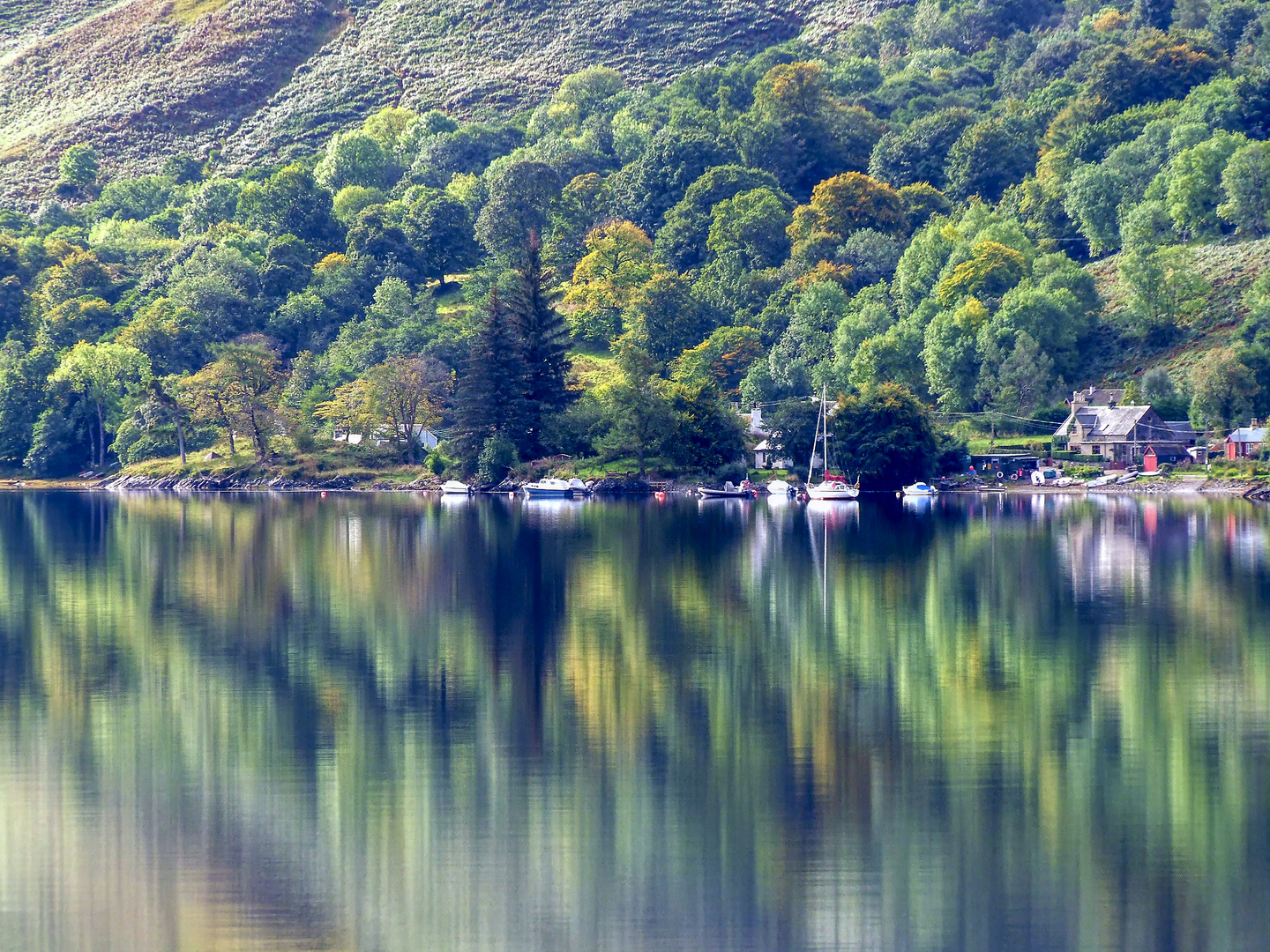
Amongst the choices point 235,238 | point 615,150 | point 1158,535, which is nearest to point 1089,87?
point 615,150

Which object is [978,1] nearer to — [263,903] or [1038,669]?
[1038,669]

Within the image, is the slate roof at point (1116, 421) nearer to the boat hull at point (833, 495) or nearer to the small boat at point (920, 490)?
the small boat at point (920, 490)

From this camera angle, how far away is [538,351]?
102m

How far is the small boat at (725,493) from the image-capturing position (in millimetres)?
90625

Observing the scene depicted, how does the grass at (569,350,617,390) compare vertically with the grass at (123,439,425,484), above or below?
above

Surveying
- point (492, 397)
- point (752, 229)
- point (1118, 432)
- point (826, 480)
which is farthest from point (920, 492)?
point (752, 229)

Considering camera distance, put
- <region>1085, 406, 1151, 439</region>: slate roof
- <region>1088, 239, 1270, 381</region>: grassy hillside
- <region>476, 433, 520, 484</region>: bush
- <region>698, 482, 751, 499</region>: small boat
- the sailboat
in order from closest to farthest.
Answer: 1. the sailboat
2. <region>698, 482, 751, 499</region>: small boat
3. <region>1085, 406, 1151, 439</region>: slate roof
4. <region>476, 433, 520, 484</region>: bush
5. <region>1088, 239, 1270, 381</region>: grassy hillside

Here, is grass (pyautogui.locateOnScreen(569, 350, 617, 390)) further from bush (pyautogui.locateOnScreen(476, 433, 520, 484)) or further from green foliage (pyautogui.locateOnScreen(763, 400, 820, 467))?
green foliage (pyautogui.locateOnScreen(763, 400, 820, 467))

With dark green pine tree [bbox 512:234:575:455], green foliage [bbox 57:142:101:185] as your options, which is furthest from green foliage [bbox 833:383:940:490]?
green foliage [bbox 57:142:101:185]

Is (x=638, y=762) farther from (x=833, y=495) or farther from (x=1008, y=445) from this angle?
(x=1008, y=445)

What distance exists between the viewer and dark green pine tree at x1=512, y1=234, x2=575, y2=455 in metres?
99.9

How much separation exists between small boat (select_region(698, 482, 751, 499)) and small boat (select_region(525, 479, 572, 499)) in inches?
317

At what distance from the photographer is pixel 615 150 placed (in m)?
164

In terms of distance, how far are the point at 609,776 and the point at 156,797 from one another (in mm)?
5835
